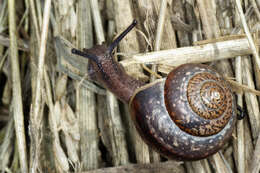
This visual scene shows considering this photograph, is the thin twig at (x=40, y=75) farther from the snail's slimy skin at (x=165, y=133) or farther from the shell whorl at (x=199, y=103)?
the shell whorl at (x=199, y=103)

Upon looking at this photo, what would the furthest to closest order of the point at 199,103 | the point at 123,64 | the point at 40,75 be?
the point at 123,64 → the point at 40,75 → the point at 199,103

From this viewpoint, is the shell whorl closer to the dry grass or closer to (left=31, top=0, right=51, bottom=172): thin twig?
the dry grass

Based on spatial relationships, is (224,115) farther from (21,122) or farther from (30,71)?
(30,71)

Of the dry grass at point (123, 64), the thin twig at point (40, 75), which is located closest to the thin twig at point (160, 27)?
the dry grass at point (123, 64)

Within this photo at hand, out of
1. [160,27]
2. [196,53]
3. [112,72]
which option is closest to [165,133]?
[112,72]

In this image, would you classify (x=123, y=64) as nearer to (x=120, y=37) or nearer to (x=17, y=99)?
(x=120, y=37)

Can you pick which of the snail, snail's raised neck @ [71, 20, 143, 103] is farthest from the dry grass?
the snail

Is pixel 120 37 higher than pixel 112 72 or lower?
higher

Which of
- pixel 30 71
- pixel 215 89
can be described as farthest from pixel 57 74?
pixel 215 89
